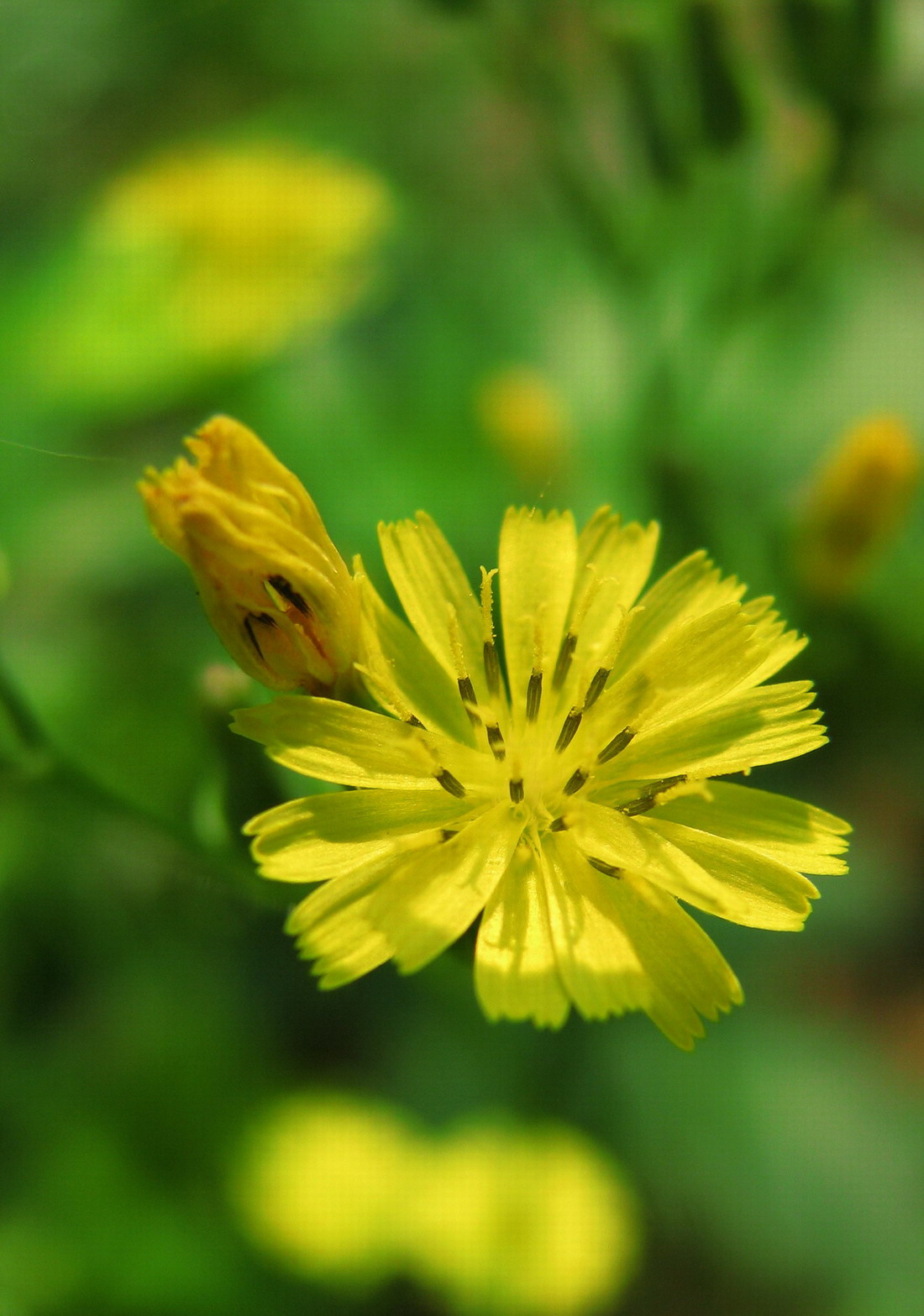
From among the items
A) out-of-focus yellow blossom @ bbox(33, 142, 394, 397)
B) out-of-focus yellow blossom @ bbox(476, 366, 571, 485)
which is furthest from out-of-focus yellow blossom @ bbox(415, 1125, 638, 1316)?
out-of-focus yellow blossom @ bbox(33, 142, 394, 397)

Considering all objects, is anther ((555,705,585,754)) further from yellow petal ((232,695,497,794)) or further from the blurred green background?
the blurred green background

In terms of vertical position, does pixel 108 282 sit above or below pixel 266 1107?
above

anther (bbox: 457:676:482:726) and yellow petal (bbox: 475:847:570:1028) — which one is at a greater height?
anther (bbox: 457:676:482:726)

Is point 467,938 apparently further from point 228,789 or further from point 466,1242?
point 466,1242

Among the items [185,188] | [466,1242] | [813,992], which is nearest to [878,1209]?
[813,992]

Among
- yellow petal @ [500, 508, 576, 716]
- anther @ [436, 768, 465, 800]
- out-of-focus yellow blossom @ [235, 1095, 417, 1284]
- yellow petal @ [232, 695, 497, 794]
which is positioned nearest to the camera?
yellow petal @ [232, 695, 497, 794]

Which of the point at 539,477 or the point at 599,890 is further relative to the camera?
the point at 539,477
